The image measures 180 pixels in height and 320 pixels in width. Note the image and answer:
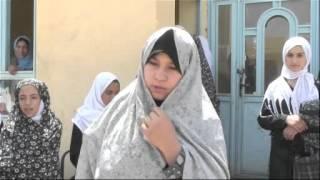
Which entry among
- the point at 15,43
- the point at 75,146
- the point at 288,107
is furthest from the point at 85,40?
the point at 288,107

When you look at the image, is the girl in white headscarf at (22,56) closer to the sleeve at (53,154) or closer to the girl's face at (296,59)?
the sleeve at (53,154)

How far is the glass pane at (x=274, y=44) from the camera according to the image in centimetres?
495

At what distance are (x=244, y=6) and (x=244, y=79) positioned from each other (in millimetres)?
675

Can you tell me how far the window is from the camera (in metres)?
5.81

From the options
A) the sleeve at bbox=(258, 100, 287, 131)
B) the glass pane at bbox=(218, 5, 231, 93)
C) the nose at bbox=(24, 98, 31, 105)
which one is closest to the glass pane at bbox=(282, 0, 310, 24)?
the glass pane at bbox=(218, 5, 231, 93)

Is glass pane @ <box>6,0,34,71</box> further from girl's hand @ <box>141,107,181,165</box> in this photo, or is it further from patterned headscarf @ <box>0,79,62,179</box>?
girl's hand @ <box>141,107,181,165</box>

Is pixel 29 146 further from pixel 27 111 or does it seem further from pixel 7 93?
pixel 7 93

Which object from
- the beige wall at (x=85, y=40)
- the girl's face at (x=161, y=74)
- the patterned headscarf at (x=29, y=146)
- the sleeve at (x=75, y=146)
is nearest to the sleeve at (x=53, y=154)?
the patterned headscarf at (x=29, y=146)

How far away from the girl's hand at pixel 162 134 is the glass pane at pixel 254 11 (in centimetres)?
340

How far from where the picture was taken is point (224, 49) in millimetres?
5242

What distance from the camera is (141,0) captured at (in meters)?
5.11

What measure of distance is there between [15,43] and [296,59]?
3.26 meters

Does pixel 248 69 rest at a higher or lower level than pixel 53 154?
higher

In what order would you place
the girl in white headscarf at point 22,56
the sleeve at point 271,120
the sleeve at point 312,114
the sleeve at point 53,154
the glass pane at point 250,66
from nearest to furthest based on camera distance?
the sleeve at point 312,114 → the sleeve at point 271,120 → the sleeve at point 53,154 → the glass pane at point 250,66 → the girl in white headscarf at point 22,56
